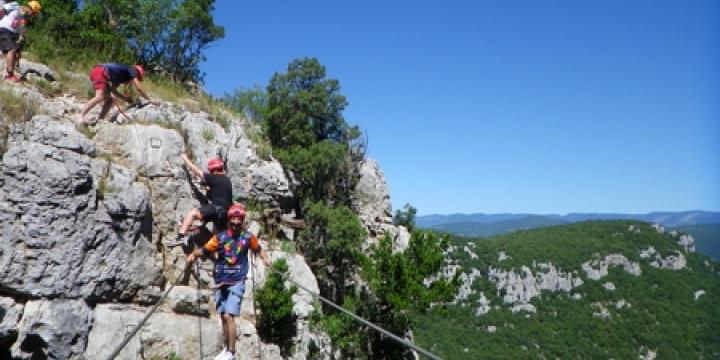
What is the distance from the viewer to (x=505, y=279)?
12825 cm

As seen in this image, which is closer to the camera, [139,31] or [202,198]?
[202,198]

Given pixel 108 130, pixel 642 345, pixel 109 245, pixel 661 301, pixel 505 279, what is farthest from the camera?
pixel 505 279

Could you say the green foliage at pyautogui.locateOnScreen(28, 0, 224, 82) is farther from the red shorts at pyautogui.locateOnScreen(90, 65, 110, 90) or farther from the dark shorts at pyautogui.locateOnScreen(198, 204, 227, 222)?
the dark shorts at pyautogui.locateOnScreen(198, 204, 227, 222)

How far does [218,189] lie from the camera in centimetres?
1039

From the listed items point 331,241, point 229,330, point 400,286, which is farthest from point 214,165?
point 400,286

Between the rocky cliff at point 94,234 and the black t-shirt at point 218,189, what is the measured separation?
146 cm

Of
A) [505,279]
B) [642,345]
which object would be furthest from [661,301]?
[505,279]

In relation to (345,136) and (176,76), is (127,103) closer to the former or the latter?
(176,76)

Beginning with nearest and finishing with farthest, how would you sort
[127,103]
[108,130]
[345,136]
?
1. [108,130]
2. [127,103]
3. [345,136]

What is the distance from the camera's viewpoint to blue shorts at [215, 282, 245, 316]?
7824 millimetres

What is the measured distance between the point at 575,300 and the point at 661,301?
805 inches

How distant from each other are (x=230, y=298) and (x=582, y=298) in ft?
435

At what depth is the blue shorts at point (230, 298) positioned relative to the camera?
782 cm

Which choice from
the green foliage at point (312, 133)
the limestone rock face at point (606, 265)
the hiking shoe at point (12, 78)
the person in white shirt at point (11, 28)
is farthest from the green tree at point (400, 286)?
the limestone rock face at point (606, 265)
